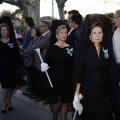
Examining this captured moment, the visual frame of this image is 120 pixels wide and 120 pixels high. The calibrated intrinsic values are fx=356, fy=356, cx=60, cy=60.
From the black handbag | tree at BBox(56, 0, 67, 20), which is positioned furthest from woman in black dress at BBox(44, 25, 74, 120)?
tree at BBox(56, 0, 67, 20)

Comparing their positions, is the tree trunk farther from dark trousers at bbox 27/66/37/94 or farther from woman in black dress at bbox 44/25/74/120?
woman in black dress at bbox 44/25/74/120

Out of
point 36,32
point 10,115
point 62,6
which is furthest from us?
point 62,6

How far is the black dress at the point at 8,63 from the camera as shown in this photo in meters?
7.43

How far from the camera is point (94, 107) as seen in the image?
473 centimetres

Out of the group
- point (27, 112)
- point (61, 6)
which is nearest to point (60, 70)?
point (27, 112)

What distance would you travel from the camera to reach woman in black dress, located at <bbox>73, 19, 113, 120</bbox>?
4.72 m

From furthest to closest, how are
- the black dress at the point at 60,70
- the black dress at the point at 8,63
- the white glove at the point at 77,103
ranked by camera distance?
the black dress at the point at 8,63
the black dress at the point at 60,70
the white glove at the point at 77,103

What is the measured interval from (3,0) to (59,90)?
7.87 m

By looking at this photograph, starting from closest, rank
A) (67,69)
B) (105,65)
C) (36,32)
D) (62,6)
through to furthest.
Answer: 1. (105,65)
2. (67,69)
3. (36,32)
4. (62,6)

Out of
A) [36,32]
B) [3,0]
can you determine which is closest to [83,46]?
[36,32]

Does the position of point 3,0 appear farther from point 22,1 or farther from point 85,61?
point 85,61

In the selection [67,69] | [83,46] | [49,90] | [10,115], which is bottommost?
[10,115]

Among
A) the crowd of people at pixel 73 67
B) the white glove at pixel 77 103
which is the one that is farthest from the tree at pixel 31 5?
the white glove at pixel 77 103

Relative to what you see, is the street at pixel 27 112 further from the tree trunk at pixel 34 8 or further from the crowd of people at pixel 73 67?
the tree trunk at pixel 34 8
